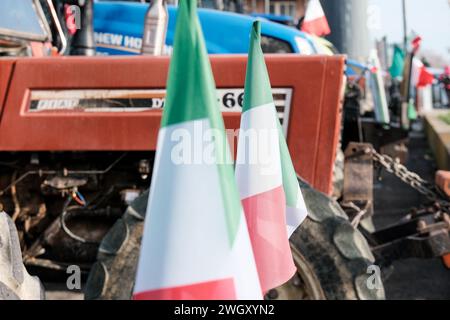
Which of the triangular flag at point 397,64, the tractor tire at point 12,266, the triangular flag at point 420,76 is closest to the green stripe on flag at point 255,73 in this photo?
the tractor tire at point 12,266

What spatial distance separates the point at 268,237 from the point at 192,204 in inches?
21.0

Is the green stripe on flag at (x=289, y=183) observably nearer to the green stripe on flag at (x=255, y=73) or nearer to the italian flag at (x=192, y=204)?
the green stripe on flag at (x=255, y=73)

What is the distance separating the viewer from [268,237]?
2.13 meters

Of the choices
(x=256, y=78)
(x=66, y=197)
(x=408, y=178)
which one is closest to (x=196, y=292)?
(x=256, y=78)

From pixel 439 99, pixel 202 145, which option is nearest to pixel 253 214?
pixel 202 145

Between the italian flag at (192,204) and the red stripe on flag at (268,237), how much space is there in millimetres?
396

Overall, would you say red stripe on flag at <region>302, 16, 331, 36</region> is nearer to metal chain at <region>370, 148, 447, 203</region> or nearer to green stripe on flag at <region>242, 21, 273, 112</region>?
metal chain at <region>370, 148, 447, 203</region>

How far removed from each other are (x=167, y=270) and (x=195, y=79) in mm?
468

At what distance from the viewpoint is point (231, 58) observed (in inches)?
147

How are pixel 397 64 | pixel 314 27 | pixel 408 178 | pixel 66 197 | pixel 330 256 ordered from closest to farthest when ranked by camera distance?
pixel 330 256
pixel 66 197
pixel 408 178
pixel 314 27
pixel 397 64

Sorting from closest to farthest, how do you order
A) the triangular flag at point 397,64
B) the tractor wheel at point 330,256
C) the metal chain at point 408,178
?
1. the tractor wheel at point 330,256
2. the metal chain at point 408,178
3. the triangular flag at point 397,64

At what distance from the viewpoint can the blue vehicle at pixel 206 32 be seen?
18.8ft

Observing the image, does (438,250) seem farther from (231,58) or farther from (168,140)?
(168,140)

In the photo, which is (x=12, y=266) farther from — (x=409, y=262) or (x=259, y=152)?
(x=409, y=262)
